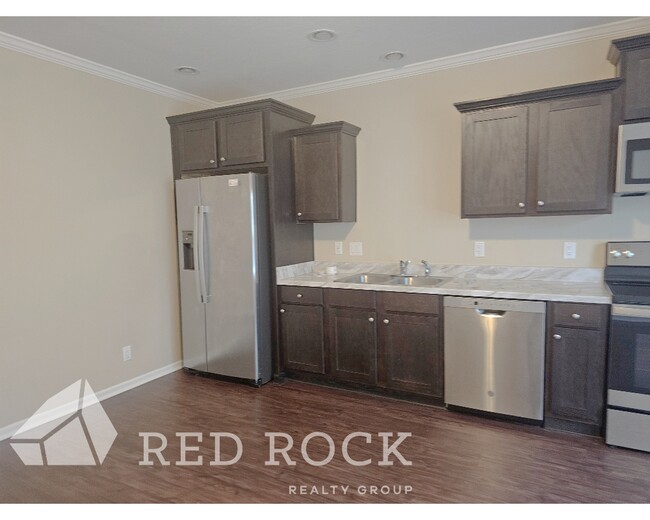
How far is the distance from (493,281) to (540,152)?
3.14 ft

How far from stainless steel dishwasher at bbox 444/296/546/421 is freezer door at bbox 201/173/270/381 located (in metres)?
1.49

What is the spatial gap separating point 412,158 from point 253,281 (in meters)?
1.66

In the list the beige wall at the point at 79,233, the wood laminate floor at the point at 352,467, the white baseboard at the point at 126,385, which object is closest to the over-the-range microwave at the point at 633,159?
the wood laminate floor at the point at 352,467

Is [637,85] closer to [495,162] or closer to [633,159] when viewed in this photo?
[633,159]

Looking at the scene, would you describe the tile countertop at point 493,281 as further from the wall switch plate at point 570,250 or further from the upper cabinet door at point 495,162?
the upper cabinet door at point 495,162

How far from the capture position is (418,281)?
11.8ft

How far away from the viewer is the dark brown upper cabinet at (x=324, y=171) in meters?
3.62

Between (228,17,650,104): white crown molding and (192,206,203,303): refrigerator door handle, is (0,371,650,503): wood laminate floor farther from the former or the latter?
(228,17,650,104): white crown molding

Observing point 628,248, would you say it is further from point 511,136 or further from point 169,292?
point 169,292

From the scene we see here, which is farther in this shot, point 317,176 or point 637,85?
point 317,176

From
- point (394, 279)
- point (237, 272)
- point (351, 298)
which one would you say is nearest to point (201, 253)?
point (237, 272)

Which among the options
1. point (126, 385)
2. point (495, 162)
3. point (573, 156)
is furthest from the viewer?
point (126, 385)

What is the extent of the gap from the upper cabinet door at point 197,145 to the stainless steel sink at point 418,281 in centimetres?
186

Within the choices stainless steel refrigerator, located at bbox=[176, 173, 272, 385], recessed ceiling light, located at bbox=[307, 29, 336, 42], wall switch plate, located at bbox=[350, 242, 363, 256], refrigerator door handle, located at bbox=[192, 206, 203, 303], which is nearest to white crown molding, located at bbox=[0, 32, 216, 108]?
stainless steel refrigerator, located at bbox=[176, 173, 272, 385]
